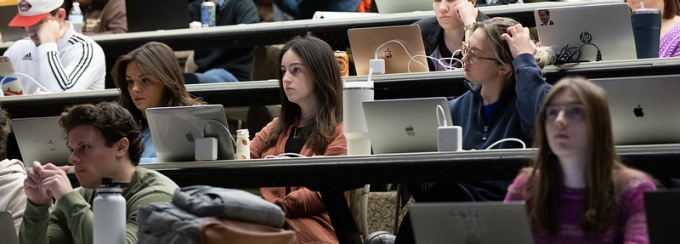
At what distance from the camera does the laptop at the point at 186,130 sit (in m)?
3.92

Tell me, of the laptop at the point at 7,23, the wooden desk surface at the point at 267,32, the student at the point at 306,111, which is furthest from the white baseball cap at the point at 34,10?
the student at the point at 306,111

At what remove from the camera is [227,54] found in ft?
22.1

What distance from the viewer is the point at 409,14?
5660 millimetres

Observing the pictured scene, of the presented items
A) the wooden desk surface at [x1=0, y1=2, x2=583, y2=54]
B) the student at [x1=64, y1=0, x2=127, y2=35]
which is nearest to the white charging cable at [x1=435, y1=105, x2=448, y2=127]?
the wooden desk surface at [x1=0, y1=2, x2=583, y2=54]

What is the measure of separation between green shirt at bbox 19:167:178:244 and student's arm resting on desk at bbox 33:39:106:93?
2257mm

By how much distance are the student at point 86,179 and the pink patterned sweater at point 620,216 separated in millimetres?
1163

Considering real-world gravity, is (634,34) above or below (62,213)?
above

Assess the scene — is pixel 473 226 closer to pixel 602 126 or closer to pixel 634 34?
pixel 602 126

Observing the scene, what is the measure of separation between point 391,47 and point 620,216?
2.11m

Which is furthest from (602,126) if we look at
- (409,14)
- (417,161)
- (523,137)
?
(409,14)

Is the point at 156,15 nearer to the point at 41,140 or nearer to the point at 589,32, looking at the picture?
the point at 41,140

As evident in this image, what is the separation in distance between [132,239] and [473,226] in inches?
39.4

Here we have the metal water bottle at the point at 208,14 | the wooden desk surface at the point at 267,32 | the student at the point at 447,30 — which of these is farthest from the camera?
the metal water bottle at the point at 208,14

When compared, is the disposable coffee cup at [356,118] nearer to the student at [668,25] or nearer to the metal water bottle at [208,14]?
the student at [668,25]
